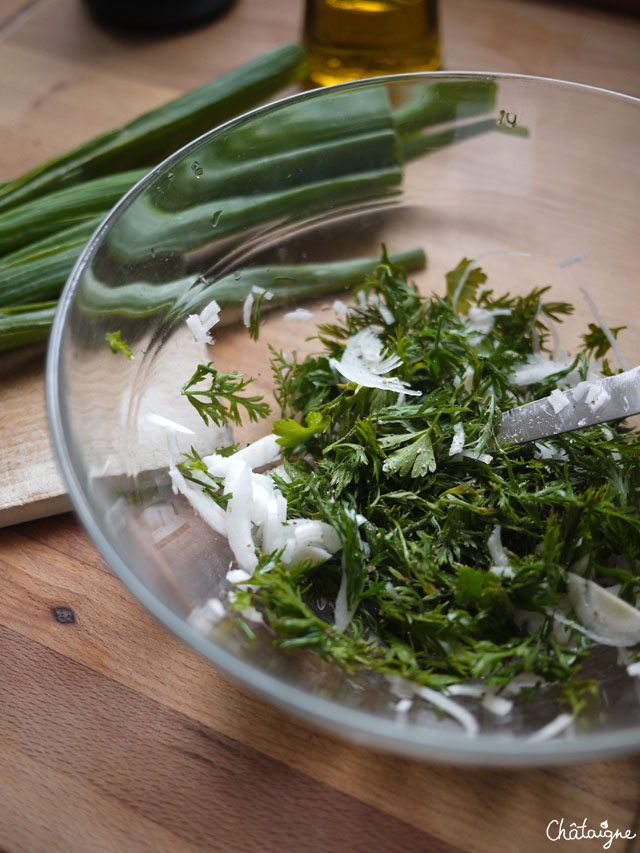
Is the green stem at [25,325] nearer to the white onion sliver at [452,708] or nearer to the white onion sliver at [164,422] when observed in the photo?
the white onion sliver at [164,422]

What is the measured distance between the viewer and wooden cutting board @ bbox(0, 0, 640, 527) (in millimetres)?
1871

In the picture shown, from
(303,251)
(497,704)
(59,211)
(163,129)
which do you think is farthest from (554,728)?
(163,129)

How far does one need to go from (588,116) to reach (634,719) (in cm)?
95

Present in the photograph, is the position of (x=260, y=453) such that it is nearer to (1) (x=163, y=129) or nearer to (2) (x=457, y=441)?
(2) (x=457, y=441)

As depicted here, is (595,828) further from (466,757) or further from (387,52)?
(387,52)

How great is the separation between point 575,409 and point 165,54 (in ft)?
4.93

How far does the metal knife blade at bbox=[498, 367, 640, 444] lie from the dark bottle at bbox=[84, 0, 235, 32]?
1.49 meters

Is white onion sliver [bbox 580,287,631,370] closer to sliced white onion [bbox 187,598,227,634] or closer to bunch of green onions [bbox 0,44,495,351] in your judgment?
bunch of green onions [bbox 0,44,495,351]

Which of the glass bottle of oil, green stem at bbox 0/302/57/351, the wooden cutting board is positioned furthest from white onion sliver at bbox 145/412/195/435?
the glass bottle of oil

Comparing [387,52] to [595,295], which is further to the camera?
[387,52]

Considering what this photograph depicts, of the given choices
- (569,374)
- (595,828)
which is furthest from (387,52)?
(595,828)

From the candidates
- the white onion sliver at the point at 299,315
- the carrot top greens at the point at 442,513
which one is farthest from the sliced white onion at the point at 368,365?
the white onion sliver at the point at 299,315

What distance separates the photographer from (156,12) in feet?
6.72

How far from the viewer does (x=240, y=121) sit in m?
1.27
